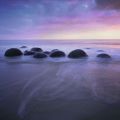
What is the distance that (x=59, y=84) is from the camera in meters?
5.79

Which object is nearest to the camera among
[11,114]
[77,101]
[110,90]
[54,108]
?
[11,114]

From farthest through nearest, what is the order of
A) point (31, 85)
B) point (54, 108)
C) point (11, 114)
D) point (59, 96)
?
point (31, 85), point (59, 96), point (54, 108), point (11, 114)

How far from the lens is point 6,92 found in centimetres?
486

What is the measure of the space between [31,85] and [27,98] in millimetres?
1205

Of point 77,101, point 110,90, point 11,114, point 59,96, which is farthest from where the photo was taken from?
point 110,90

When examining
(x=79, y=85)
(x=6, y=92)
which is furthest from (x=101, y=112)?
(x=6, y=92)

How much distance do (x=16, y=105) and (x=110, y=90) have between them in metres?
2.40

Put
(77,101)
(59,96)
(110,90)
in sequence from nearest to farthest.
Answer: (77,101) < (59,96) < (110,90)

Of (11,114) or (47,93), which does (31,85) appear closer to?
(47,93)

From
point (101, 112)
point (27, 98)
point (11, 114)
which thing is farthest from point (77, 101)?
point (11, 114)

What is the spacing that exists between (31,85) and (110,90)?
2123mm

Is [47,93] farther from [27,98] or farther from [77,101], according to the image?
[77,101]

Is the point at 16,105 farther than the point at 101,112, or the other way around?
A: the point at 16,105

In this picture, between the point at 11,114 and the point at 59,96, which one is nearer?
the point at 11,114
